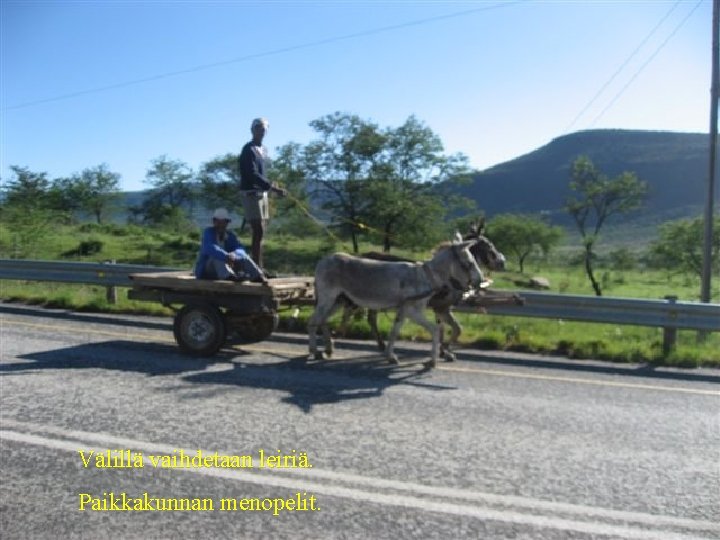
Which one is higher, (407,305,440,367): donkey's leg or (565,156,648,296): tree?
(565,156,648,296): tree

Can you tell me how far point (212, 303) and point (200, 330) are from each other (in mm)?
420

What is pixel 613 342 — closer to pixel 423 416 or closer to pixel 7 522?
pixel 423 416

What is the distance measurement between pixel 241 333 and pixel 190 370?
1.86m

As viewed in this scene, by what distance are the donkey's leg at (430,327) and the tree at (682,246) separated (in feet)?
78.6

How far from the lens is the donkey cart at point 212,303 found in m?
8.97

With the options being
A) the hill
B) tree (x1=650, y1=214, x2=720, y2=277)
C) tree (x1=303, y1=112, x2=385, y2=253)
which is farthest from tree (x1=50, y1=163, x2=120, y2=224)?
the hill

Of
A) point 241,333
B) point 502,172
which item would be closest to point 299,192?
point 241,333

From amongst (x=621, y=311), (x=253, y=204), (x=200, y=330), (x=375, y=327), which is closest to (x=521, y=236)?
(x=621, y=311)

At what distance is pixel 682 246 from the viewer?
99.8 feet

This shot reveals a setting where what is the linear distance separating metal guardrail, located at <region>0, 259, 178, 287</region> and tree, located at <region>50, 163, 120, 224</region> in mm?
66853

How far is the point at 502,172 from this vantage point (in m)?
188

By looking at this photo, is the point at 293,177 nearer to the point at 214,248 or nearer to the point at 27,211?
the point at 27,211

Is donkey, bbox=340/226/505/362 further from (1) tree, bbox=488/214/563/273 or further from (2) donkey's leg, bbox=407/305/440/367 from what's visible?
(1) tree, bbox=488/214/563/273

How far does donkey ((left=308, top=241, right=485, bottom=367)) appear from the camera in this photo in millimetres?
8844
